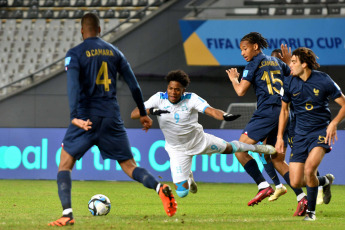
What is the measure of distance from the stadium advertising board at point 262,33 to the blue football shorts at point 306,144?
872 cm

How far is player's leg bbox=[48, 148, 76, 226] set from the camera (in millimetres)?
6426

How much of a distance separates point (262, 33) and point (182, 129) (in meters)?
8.13

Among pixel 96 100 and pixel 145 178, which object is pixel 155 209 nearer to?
pixel 145 178

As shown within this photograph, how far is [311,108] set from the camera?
23.4 ft

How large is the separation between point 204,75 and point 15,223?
10.2 metres

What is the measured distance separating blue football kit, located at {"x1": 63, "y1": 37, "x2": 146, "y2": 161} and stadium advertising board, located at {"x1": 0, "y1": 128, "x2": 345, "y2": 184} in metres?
7.54

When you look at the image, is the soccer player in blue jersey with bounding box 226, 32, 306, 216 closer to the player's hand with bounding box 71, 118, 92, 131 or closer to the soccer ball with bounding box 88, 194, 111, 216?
the soccer ball with bounding box 88, 194, 111, 216

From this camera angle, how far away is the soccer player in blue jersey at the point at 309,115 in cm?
701

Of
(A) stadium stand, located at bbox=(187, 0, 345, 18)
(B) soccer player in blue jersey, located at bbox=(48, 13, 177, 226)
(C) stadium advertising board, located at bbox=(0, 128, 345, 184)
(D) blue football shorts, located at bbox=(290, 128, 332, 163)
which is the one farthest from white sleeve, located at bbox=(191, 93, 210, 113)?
(A) stadium stand, located at bbox=(187, 0, 345, 18)

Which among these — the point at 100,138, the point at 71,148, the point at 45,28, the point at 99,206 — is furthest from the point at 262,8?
the point at 71,148

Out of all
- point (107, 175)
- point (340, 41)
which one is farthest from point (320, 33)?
point (107, 175)

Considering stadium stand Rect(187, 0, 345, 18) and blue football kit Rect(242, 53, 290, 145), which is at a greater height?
stadium stand Rect(187, 0, 345, 18)

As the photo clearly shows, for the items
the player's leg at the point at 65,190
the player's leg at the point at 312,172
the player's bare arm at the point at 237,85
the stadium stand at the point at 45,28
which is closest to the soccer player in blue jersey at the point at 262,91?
the player's bare arm at the point at 237,85

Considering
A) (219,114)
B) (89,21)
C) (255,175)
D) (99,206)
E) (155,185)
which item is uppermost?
(89,21)
